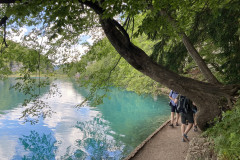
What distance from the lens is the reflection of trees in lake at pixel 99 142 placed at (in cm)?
722

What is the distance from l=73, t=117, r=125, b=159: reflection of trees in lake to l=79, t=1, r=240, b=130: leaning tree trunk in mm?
3570

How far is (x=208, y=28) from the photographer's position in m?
5.42

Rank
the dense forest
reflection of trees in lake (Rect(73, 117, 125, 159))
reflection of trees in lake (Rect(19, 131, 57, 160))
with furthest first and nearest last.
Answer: reflection of trees in lake (Rect(19, 131, 57, 160))
reflection of trees in lake (Rect(73, 117, 125, 159))
the dense forest

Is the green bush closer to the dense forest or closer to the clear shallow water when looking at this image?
the dense forest

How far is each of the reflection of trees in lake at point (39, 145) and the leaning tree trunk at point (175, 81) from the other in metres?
5.26

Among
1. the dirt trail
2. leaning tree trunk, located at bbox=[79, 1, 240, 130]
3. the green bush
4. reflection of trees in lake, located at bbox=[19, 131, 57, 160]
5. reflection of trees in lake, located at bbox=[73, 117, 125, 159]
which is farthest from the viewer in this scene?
A: reflection of trees in lake, located at bbox=[19, 131, 57, 160]

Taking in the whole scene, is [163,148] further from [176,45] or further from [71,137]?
[71,137]

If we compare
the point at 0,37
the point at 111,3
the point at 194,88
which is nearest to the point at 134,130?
the point at 194,88

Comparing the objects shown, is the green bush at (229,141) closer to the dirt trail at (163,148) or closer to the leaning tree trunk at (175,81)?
the leaning tree trunk at (175,81)

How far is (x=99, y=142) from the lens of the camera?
8.55 meters

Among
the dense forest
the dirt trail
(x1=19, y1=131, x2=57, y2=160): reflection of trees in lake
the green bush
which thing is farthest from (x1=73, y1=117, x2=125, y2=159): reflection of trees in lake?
the green bush

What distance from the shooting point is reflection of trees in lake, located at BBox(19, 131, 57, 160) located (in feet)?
24.2

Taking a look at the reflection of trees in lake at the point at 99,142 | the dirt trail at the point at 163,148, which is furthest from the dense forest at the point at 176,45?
the reflection of trees in lake at the point at 99,142

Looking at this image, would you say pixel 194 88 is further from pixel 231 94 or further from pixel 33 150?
pixel 33 150
